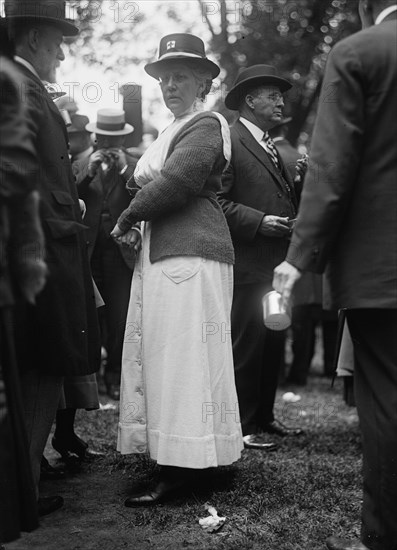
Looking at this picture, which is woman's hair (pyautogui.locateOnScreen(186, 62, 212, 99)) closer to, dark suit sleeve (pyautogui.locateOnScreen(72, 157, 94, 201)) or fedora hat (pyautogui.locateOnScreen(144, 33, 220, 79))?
fedora hat (pyautogui.locateOnScreen(144, 33, 220, 79))

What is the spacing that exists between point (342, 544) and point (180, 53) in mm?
2441

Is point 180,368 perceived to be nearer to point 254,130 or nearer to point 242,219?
point 242,219

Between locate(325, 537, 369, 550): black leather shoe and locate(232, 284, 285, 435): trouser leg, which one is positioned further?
locate(232, 284, 285, 435): trouser leg

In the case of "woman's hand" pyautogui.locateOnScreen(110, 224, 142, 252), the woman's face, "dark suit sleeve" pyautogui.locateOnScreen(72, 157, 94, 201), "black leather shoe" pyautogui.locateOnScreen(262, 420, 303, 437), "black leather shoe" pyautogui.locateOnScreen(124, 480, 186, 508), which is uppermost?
the woman's face

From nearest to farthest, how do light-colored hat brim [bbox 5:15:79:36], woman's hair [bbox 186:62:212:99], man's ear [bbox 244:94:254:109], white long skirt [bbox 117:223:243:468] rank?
1. light-colored hat brim [bbox 5:15:79:36]
2. white long skirt [bbox 117:223:243:468]
3. woman's hair [bbox 186:62:212:99]
4. man's ear [bbox 244:94:254:109]

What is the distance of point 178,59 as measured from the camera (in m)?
3.86

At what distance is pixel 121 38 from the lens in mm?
12078

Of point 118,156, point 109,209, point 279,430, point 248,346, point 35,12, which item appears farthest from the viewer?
point 109,209

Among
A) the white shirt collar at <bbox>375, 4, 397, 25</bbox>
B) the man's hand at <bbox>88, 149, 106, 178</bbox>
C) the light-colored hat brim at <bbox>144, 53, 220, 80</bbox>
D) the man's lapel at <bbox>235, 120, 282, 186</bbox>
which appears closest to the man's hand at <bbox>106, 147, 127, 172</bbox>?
the man's hand at <bbox>88, 149, 106, 178</bbox>

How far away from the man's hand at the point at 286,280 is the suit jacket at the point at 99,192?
106 inches

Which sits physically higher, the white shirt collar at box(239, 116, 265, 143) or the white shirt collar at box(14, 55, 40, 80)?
the white shirt collar at box(14, 55, 40, 80)

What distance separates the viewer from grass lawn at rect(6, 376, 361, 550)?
314 cm

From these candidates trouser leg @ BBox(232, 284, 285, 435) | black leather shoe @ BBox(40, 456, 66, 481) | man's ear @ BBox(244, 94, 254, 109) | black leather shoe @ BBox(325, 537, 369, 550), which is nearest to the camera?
black leather shoe @ BBox(325, 537, 369, 550)

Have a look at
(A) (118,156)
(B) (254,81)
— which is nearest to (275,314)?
(B) (254,81)
